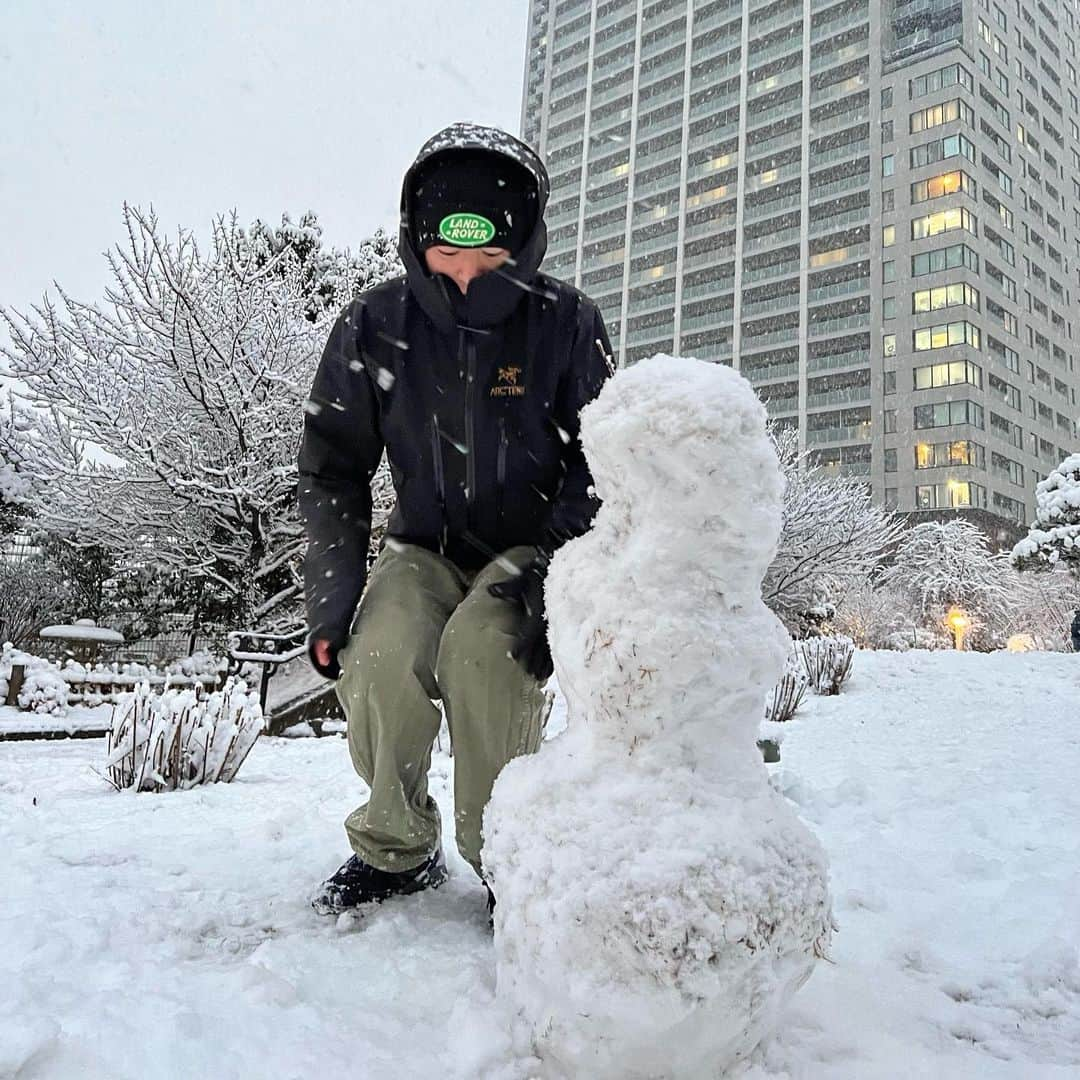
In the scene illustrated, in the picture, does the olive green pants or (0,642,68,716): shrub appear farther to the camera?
(0,642,68,716): shrub

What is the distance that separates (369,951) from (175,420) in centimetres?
938

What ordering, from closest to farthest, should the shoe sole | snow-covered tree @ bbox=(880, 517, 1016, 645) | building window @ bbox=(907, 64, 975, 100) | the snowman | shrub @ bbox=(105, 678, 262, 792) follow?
the snowman < the shoe sole < shrub @ bbox=(105, 678, 262, 792) < snow-covered tree @ bbox=(880, 517, 1016, 645) < building window @ bbox=(907, 64, 975, 100)

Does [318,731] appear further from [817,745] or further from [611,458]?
[611,458]

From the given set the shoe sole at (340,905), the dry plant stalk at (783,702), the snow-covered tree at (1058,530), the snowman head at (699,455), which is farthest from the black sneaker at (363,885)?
the snow-covered tree at (1058,530)

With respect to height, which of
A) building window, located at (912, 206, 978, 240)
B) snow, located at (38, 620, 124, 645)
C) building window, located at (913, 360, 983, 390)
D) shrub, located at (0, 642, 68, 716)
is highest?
building window, located at (912, 206, 978, 240)

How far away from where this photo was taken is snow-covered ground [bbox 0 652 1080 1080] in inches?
44.4

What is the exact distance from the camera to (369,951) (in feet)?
4.86

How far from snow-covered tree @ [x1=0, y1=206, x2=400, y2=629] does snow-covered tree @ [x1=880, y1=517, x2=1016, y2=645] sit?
21265 millimetres

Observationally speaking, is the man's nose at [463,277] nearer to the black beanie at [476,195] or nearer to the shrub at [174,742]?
the black beanie at [476,195]

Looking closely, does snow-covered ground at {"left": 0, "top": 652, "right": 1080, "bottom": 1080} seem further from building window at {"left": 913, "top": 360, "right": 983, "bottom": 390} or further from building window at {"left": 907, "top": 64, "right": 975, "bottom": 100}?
building window at {"left": 907, "top": 64, "right": 975, "bottom": 100}

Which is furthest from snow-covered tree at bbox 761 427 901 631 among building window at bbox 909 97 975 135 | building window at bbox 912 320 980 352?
building window at bbox 909 97 975 135

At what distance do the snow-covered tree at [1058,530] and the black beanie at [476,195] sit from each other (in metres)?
14.7

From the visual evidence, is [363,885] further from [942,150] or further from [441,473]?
[942,150]

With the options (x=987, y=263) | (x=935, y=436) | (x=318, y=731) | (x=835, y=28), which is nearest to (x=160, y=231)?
(x=318, y=731)
